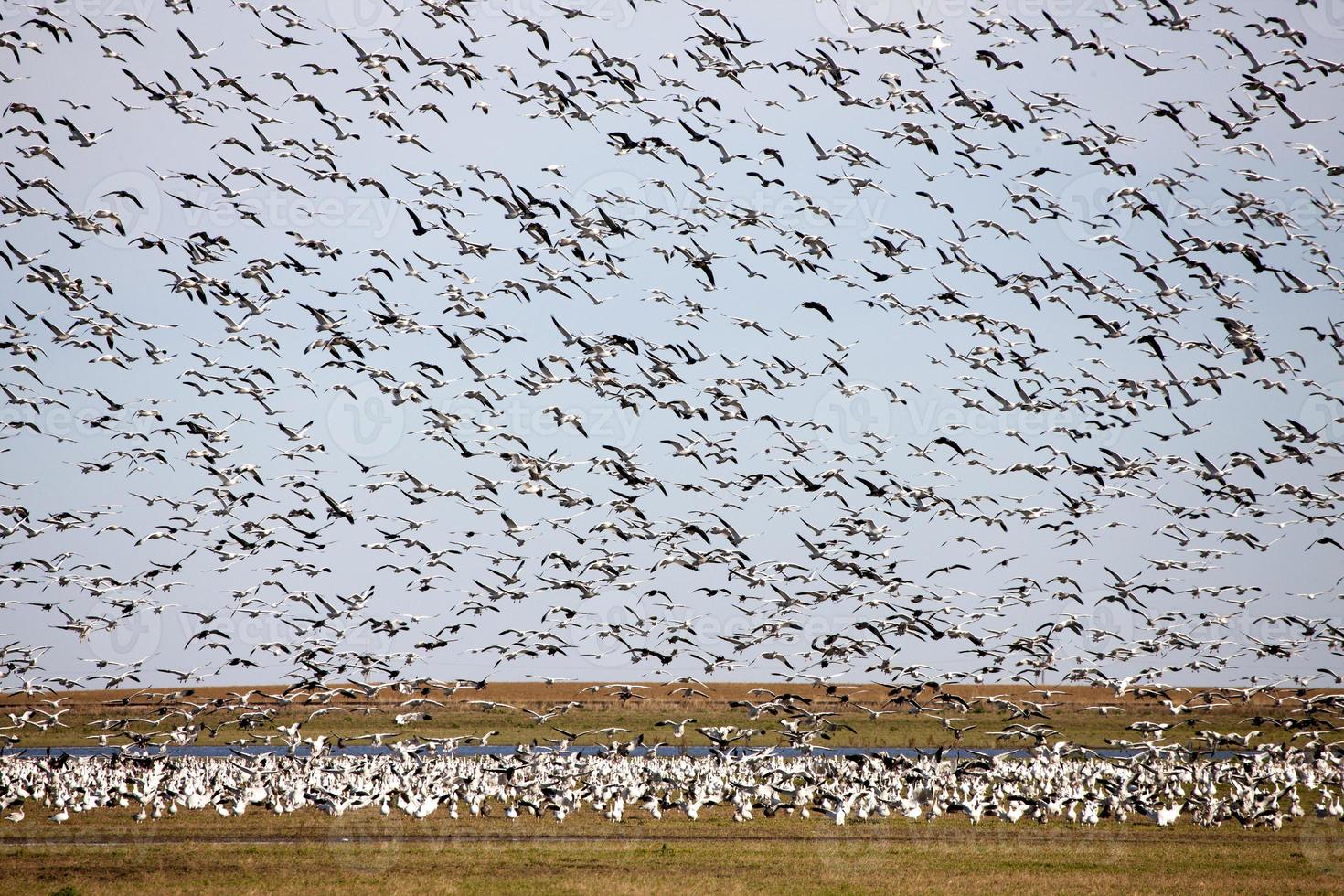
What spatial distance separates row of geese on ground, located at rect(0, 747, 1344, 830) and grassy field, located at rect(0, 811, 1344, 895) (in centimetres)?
86

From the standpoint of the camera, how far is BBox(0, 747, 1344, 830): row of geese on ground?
41719 millimetres

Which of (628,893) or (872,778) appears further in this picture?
(872,778)

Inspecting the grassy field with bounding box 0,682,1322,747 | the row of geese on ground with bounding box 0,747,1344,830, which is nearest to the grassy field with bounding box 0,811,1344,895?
the row of geese on ground with bounding box 0,747,1344,830

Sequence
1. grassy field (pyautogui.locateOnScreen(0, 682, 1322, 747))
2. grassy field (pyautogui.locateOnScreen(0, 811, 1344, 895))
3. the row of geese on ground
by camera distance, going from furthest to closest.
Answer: grassy field (pyautogui.locateOnScreen(0, 682, 1322, 747))
the row of geese on ground
grassy field (pyautogui.locateOnScreen(0, 811, 1344, 895))

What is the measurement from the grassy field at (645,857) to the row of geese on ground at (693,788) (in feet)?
2.83

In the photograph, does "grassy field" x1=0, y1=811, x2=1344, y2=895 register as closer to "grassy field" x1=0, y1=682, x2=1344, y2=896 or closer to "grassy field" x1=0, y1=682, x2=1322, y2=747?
"grassy field" x1=0, y1=682, x2=1344, y2=896

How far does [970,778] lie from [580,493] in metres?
21.4

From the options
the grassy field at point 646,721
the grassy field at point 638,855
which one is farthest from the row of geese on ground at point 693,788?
the grassy field at point 646,721

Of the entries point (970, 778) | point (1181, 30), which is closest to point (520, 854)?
point (970, 778)

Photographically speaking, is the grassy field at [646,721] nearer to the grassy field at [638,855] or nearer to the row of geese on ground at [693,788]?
the row of geese on ground at [693,788]

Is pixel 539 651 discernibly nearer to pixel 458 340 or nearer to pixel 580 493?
pixel 580 493

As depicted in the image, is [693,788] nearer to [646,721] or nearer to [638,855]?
[638,855]

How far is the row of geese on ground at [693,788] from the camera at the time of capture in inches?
1642

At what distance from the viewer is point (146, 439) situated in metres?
37.2
